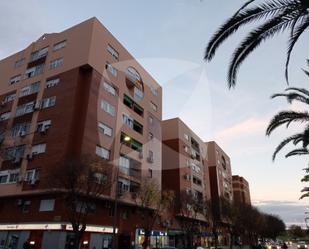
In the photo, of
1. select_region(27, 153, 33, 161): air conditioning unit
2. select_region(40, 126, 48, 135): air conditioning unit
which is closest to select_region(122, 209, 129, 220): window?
select_region(27, 153, 33, 161): air conditioning unit

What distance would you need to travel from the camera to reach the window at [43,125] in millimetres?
32875

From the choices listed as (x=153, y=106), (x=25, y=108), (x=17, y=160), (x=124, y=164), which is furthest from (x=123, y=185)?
(x=153, y=106)

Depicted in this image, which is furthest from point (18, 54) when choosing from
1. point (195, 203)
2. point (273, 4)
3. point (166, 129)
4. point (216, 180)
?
point (216, 180)

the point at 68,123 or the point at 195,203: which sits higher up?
the point at 68,123

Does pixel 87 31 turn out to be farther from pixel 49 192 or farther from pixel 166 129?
pixel 166 129

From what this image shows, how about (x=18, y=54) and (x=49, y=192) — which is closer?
(x=49, y=192)

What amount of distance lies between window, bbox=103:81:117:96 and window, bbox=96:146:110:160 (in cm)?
752

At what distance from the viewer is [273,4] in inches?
292

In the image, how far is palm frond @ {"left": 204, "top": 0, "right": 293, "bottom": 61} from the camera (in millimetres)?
7469

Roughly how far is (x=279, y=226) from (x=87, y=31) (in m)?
93.8

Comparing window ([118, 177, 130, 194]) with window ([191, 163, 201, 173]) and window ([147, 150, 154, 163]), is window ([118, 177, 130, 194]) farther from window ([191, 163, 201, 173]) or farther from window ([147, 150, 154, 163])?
window ([191, 163, 201, 173])

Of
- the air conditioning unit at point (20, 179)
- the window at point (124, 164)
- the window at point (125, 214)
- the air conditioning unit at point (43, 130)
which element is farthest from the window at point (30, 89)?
the window at point (125, 214)

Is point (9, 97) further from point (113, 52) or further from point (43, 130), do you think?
point (113, 52)

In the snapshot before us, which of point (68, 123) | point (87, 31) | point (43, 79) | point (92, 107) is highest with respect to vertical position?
point (87, 31)
